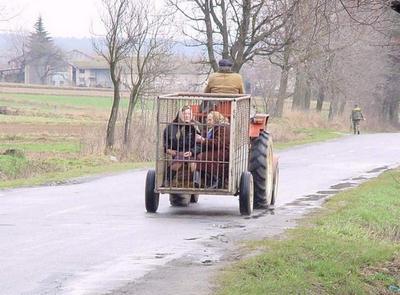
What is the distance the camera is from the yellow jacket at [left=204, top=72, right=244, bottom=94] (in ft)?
53.1

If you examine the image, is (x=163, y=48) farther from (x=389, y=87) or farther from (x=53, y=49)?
(x=53, y=49)

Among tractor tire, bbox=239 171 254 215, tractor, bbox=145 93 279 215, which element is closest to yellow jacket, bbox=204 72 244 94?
tractor, bbox=145 93 279 215

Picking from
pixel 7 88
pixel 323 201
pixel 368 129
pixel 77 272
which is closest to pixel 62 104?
pixel 7 88

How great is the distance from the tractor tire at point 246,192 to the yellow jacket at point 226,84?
180cm

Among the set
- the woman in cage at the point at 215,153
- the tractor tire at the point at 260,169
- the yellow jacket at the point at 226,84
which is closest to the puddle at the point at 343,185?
the tractor tire at the point at 260,169

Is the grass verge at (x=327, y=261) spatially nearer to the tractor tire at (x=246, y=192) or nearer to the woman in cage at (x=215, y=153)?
the tractor tire at (x=246, y=192)

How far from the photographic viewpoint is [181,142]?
1489 centimetres

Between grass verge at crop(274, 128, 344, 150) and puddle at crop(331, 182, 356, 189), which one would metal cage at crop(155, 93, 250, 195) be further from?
grass verge at crop(274, 128, 344, 150)

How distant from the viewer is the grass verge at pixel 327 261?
9.51 m

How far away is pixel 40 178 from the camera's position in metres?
22.7

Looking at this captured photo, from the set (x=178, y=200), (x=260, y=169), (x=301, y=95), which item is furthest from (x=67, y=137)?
(x=260, y=169)

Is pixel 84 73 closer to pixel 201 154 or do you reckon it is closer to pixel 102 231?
pixel 201 154

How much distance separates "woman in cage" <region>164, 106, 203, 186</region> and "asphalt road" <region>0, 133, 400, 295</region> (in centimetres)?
81

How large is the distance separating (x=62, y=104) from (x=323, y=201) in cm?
6179
